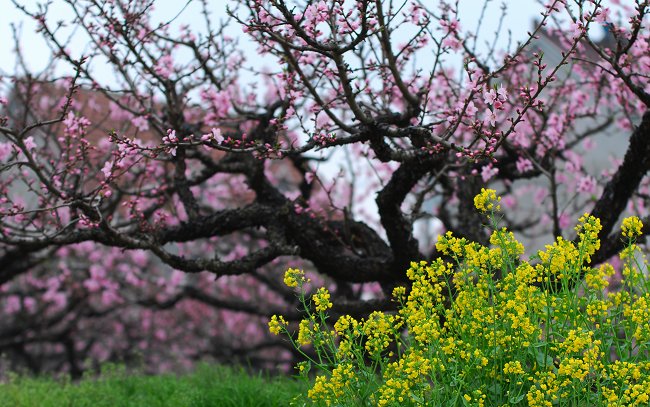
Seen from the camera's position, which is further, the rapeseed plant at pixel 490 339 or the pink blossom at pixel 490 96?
the pink blossom at pixel 490 96

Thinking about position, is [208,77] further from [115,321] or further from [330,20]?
[115,321]

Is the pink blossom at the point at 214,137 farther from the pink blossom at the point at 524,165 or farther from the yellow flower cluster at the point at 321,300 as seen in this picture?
the pink blossom at the point at 524,165

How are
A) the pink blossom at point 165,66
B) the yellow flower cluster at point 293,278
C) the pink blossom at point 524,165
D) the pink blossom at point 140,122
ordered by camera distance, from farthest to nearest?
the pink blossom at point 524,165 → the pink blossom at point 165,66 → the pink blossom at point 140,122 → the yellow flower cluster at point 293,278

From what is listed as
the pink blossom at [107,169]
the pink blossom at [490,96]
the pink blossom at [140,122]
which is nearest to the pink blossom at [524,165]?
the pink blossom at [490,96]

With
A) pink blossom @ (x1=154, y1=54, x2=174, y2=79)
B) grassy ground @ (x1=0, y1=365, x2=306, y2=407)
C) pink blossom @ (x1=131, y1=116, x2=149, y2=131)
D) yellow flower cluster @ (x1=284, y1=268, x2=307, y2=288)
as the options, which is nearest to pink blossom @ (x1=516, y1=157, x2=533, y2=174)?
grassy ground @ (x1=0, y1=365, x2=306, y2=407)

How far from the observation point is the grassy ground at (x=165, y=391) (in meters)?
5.92

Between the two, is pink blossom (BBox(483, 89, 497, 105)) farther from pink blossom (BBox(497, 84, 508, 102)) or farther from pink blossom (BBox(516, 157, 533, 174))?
pink blossom (BBox(516, 157, 533, 174))

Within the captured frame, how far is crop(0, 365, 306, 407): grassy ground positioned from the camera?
5.92 m

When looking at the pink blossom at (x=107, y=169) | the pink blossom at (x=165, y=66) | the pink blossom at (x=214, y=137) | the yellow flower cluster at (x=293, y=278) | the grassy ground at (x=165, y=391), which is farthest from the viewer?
the pink blossom at (x=165, y=66)

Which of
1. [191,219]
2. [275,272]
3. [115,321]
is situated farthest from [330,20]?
[115,321]

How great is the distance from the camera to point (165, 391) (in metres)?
7.04

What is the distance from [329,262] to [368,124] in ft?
6.94

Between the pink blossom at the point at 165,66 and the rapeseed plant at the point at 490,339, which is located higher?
the pink blossom at the point at 165,66

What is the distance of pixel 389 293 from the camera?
7.52 metres
